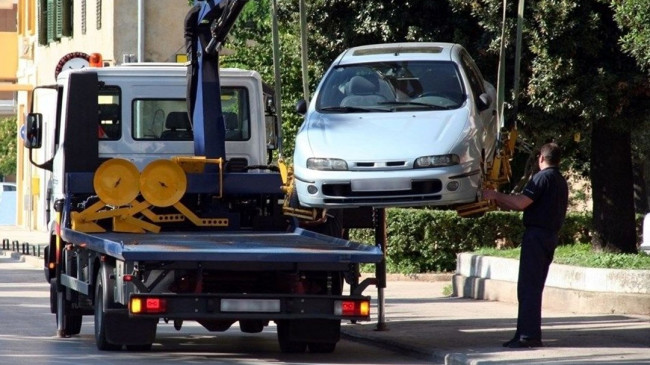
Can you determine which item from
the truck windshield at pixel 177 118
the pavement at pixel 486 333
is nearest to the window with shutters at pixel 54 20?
→ the pavement at pixel 486 333

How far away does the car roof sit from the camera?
15797 millimetres

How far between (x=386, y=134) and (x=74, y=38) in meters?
29.0

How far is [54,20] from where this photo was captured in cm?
4406

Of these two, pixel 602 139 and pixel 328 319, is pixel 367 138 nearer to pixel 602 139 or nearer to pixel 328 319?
pixel 328 319

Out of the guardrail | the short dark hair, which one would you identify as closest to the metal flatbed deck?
the short dark hair

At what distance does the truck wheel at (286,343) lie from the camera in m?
14.2

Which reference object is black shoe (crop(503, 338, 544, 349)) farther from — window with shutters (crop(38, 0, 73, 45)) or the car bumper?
window with shutters (crop(38, 0, 73, 45))

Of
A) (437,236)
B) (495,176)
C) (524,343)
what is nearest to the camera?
(524,343)

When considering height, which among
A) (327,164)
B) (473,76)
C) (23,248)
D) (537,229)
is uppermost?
(473,76)

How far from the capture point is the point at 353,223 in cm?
1641

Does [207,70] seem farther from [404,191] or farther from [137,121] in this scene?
[404,191]

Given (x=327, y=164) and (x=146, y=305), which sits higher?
(x=327, y=164)

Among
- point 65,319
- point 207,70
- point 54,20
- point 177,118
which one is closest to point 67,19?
point 54,20

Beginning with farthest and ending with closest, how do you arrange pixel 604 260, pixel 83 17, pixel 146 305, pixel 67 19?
pixel 67 19, pixel 83 17, pixel 604 260, pixel 146 305
